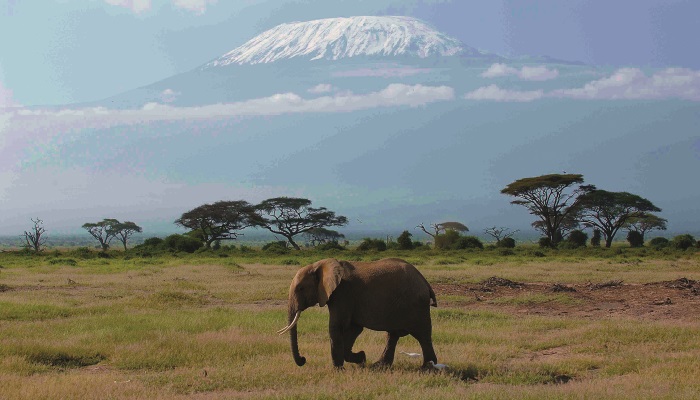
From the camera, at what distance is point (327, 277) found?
10.2 m

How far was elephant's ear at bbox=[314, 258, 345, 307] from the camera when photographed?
10.0 m

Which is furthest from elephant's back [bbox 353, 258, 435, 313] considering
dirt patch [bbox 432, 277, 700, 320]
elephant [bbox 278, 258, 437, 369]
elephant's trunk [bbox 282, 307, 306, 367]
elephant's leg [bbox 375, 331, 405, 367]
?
dirt patch [bbox 432, 277, 700, 320]

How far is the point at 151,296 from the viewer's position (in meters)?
19.3

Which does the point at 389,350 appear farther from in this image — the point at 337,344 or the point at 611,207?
the point at 611,207

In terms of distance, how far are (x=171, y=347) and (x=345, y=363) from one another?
3.07 m

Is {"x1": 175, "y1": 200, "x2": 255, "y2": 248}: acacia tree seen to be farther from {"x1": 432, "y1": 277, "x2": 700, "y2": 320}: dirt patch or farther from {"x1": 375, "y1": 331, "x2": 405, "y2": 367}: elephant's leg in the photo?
{"x1": 375, "y1": 331, "x2": 405, "y2": 367}: elephant's leg

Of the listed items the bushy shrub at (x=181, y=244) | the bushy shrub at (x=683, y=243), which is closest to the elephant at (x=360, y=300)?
the bushy shrub at (x=683, y=243)

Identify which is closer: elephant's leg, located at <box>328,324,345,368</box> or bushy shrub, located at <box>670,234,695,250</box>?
elephant's leg, located at <box>328,324,345,368</box>

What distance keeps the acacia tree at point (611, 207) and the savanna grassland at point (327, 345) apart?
46.4 metres

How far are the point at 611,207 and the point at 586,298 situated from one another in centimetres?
5155

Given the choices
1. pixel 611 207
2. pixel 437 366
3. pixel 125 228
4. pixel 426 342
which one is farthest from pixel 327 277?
pixel 125 228

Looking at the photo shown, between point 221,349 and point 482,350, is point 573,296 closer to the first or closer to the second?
point 482,350

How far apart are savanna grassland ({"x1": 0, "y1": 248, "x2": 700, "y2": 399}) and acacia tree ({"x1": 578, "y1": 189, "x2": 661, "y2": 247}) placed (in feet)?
152

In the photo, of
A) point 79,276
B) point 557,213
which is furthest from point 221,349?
point 557,213
